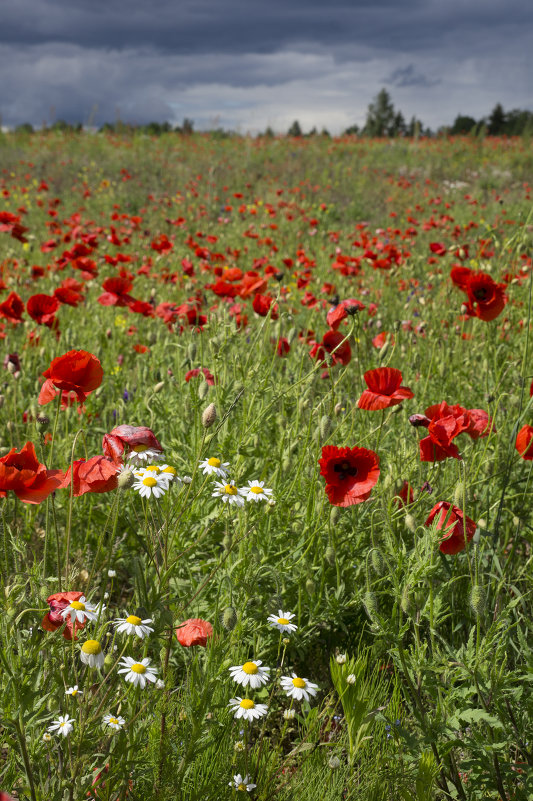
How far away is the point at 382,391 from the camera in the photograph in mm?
1822

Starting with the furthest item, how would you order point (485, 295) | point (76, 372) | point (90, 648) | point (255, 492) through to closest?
point (485, 295)
point (255, 492)
point (76, 372)
point (90, 648)

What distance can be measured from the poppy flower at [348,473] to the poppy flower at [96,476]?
542mm

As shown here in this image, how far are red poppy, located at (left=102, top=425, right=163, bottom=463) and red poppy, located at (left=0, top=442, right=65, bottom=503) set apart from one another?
0.45ft

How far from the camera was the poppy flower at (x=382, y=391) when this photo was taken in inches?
70.1

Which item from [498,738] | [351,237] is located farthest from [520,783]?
[351,237]

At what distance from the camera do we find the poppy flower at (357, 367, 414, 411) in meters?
1.78

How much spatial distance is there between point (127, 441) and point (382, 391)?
2.61ft

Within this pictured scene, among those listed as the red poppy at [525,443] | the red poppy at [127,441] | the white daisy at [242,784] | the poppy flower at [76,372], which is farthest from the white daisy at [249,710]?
the red poppy at [525,443]

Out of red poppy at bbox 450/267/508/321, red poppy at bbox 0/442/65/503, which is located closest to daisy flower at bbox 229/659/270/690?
red poppy at bbox 0/442/65/503

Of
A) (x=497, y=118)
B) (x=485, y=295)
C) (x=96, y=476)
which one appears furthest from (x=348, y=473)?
(x=497, y=118)

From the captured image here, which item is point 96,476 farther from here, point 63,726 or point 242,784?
point 242,784

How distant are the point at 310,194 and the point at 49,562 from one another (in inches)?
471

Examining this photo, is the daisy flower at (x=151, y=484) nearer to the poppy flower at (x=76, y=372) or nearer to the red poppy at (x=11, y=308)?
the poppy flower at (x=76, y=372)

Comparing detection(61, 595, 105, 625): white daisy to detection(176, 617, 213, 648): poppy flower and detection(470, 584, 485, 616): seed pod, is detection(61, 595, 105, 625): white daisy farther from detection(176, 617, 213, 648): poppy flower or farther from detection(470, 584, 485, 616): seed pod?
detection(470, 584, 485, 616): seed pod
